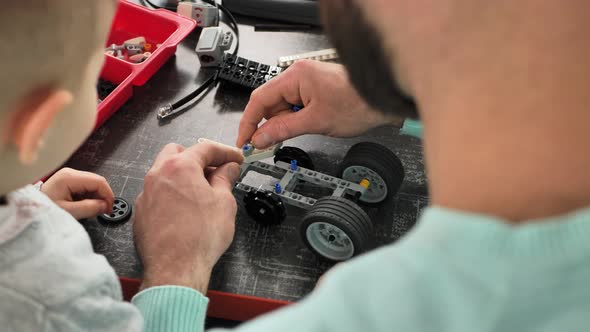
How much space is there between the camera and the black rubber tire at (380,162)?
1018mm

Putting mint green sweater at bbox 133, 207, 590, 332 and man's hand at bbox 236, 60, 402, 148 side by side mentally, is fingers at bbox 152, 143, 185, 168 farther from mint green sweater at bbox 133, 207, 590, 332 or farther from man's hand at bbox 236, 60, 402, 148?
mint green sweater at bbox 133, 207, 590, 332

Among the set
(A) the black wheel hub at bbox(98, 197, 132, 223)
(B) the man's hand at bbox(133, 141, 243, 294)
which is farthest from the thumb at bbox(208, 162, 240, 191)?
(A) the black wheel hub at bbox(98, 197, 132, 223)

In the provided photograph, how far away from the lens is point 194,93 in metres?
1.26

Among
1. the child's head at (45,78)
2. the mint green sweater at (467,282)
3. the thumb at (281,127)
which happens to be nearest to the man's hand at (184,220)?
the thumb at (281,127)

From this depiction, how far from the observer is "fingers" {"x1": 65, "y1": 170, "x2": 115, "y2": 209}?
965mm

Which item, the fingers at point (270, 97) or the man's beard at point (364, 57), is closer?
the man's beard at point (364, 57)

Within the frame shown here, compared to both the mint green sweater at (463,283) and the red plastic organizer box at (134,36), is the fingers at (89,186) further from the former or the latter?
the mint green sweater at (463,283)

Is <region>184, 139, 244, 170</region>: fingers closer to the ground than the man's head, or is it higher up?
closer to the ground

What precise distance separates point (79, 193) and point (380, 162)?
0.53 metres

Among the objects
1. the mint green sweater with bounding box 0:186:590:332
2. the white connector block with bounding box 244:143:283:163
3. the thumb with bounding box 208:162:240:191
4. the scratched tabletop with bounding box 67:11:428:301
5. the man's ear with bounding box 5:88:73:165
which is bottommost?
the scratched tabletop with bounding box 67:11:428:301

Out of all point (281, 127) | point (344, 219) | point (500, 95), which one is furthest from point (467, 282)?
point (281, 127)

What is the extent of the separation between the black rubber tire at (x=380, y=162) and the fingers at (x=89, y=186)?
1.40 ft

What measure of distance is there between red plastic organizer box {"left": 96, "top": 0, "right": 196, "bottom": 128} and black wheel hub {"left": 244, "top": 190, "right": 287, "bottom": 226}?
0.40m

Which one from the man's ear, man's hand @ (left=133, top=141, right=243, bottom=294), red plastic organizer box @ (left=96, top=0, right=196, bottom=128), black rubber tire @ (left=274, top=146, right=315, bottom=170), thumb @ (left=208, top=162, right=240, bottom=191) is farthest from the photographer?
red plastic organizer box @ (left=96, top=0, right=196, bottom=128)
